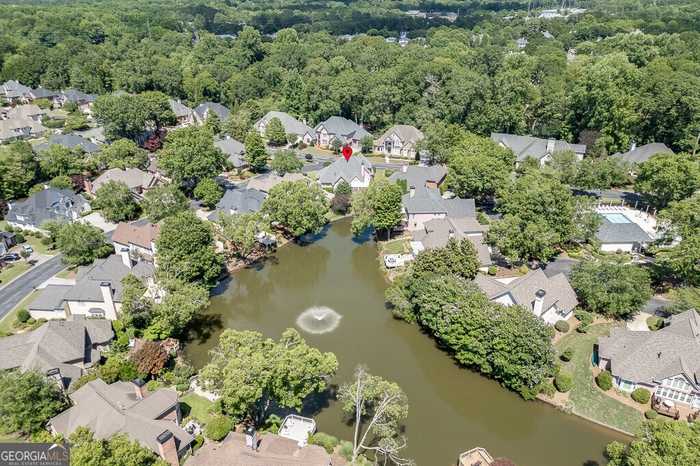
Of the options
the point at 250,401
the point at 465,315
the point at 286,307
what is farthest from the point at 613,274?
the point at 250,401

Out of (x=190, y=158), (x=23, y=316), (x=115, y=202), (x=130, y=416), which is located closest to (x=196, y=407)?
(x=130, y=416)

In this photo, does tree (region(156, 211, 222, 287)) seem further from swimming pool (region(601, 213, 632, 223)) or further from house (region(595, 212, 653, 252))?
swimming pool (region(601, 213, 632, 223))

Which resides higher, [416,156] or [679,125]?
[679,125]

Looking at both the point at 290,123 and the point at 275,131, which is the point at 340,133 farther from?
the point at 275,131

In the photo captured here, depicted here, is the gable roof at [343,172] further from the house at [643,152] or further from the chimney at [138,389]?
the chimney at [138,389]

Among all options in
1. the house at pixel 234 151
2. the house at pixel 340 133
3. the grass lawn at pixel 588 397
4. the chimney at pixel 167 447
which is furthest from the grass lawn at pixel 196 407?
the house at pixel 340 133

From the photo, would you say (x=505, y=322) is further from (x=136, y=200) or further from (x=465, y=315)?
(x=136, y=200)

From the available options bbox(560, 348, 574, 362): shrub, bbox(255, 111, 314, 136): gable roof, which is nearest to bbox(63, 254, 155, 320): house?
bbox(560, 348, 574, 362): shrub
